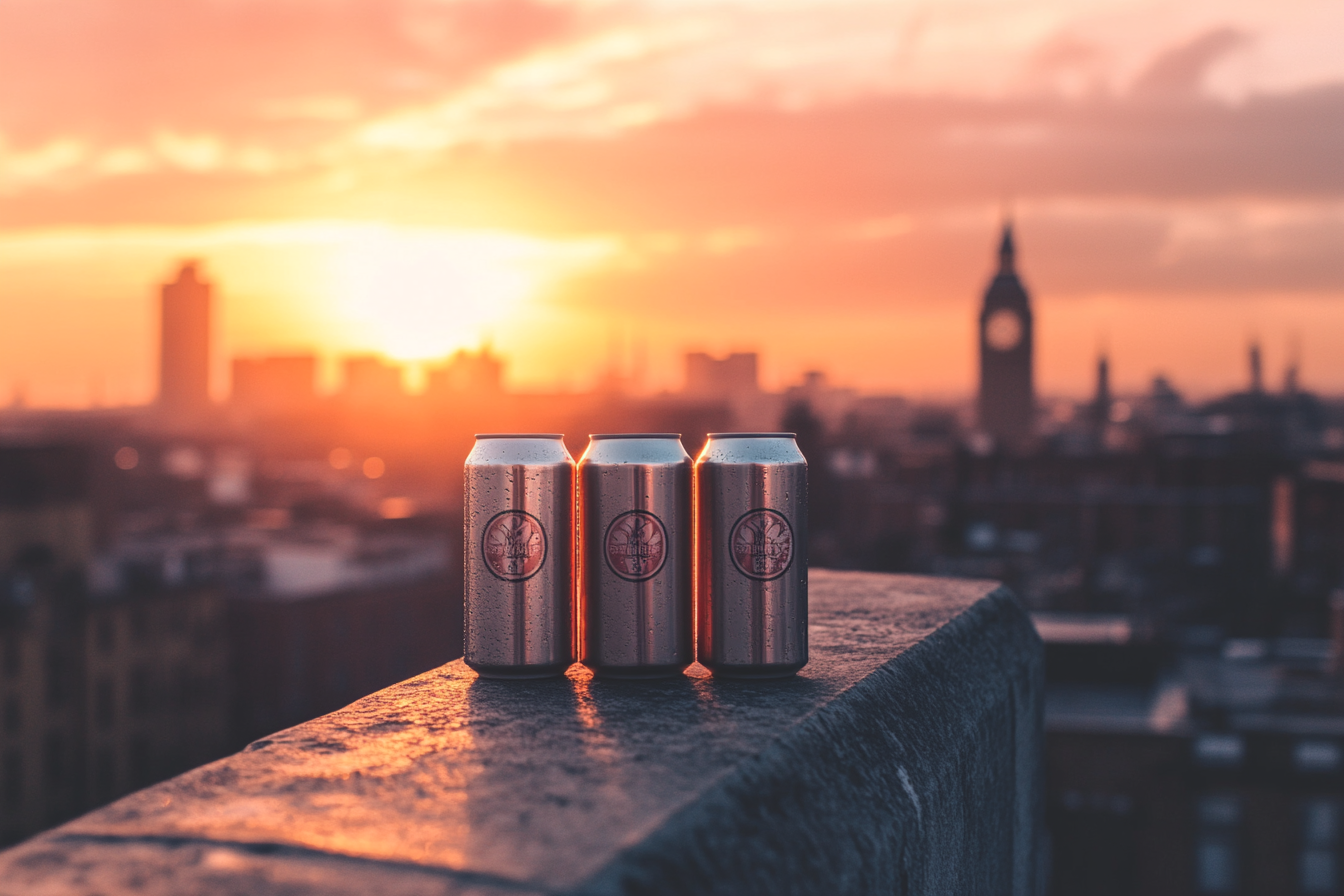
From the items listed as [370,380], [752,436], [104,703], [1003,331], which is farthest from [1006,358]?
[752,436]

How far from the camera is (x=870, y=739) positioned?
1964 millimetres

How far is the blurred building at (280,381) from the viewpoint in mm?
104312

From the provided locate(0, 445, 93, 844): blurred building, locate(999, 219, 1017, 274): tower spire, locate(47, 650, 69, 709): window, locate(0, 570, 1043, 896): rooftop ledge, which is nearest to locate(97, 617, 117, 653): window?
locate(0, 445, 93, 844): blurred building

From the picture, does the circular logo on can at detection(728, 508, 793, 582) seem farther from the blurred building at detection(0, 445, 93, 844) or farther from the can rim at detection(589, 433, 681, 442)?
the blurred building at detection(0, 445, 93, 844)

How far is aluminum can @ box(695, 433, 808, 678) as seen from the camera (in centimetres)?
217

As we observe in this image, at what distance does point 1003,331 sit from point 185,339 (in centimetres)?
7966

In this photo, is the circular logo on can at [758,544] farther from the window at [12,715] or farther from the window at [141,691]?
the window at [141,691]

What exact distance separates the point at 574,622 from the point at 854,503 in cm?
6296

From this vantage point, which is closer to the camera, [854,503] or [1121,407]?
[854,503]

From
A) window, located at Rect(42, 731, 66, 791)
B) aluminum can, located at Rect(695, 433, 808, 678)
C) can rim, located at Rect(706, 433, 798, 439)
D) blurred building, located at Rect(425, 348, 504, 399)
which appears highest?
blurred building, located at Rect(425, 348, 504, 399)

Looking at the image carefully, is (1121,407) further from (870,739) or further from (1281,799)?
(870,739)

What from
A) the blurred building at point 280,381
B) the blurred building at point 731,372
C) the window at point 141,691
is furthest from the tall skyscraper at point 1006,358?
the window at point 141,691

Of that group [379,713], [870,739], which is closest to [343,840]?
[379,713]

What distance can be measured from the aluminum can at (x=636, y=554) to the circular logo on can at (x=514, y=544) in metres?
0.09
